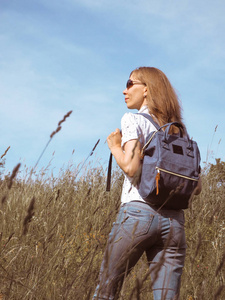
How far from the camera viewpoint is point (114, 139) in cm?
243

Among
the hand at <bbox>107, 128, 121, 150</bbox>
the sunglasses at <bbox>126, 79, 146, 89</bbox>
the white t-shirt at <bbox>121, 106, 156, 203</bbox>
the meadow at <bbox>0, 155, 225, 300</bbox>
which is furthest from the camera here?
the meadow at <bbox>0, 155, 225, 300</bbox>

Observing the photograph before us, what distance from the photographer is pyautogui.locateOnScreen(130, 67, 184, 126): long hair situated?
246 cm

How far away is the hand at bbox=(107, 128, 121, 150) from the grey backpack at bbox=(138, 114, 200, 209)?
20 cm

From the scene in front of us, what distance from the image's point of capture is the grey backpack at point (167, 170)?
219cm

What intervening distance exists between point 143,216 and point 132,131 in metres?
0.50

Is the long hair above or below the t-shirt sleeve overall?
above

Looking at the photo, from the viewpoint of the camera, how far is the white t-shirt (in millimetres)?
2217

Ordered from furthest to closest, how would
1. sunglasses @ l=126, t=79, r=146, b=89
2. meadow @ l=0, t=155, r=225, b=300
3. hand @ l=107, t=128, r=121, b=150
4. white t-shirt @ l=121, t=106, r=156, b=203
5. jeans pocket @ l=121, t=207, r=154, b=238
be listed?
meadow @ l=0, t=155, r=225, b=300
sunglasses @ l=126, t=79, r=146, b=89
hand @ l=107, t=128, r=121, b=150
white t-shirt @ l=121, t=106, r=156, b=203
jeans pocket @ l=121, t=207, r=154, b=238

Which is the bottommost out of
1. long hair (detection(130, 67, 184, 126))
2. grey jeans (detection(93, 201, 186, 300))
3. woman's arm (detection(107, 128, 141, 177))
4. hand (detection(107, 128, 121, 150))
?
grey jeans (detection(93, 201, 186, 300))

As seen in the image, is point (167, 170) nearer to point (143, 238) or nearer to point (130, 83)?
point (143, 238)

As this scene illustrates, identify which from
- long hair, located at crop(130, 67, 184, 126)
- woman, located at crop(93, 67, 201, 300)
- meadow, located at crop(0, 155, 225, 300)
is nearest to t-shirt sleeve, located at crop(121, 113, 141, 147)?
woman, located at crop(93, 67, 201, 300)

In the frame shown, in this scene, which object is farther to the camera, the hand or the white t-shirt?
the hand

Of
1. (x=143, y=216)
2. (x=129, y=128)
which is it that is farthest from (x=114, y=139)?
(x=143, y=216)

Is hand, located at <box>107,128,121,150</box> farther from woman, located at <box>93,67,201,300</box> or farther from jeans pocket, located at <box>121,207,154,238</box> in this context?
jeans pocket, located at <box>121,207,154,238</box>
